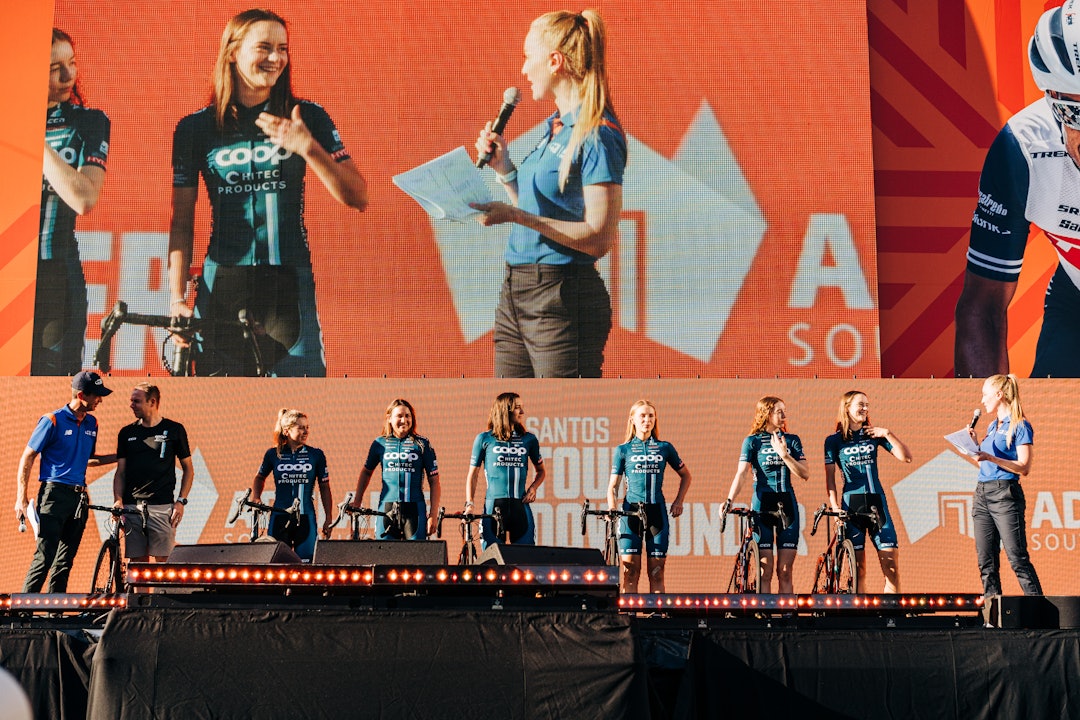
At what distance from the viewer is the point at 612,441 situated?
414 inches

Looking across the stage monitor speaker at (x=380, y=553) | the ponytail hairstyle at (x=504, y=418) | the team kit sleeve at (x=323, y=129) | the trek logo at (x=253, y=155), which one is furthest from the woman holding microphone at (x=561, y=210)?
the stage monitor speaker at (x=380, y=553)

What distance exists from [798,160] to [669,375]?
259cm

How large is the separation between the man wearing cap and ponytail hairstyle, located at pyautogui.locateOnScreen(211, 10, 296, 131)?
5084 mm

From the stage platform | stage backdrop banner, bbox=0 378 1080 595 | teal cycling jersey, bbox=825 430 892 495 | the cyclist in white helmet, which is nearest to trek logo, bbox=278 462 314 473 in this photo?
stage backdrop banner, bbox=0 378 1080 595

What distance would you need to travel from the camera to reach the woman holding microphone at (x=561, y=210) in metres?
11.8

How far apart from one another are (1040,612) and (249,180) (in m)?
8.89

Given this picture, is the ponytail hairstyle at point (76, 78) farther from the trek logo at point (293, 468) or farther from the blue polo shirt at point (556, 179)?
the trek logo at point (293, 468)

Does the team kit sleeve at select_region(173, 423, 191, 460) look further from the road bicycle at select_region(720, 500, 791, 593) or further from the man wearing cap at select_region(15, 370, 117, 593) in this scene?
the road bicycle at select_region(720, 500, 791, 593)

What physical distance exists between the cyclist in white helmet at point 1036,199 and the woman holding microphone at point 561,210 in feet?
12.6

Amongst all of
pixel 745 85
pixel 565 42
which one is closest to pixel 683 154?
pixel 745 85

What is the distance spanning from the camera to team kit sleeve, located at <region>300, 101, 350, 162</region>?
39.8ft

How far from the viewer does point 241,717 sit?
191 inches

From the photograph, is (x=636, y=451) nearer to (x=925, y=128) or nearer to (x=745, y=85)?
(x=745, y=85)

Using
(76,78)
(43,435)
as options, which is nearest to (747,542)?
(43,435)
